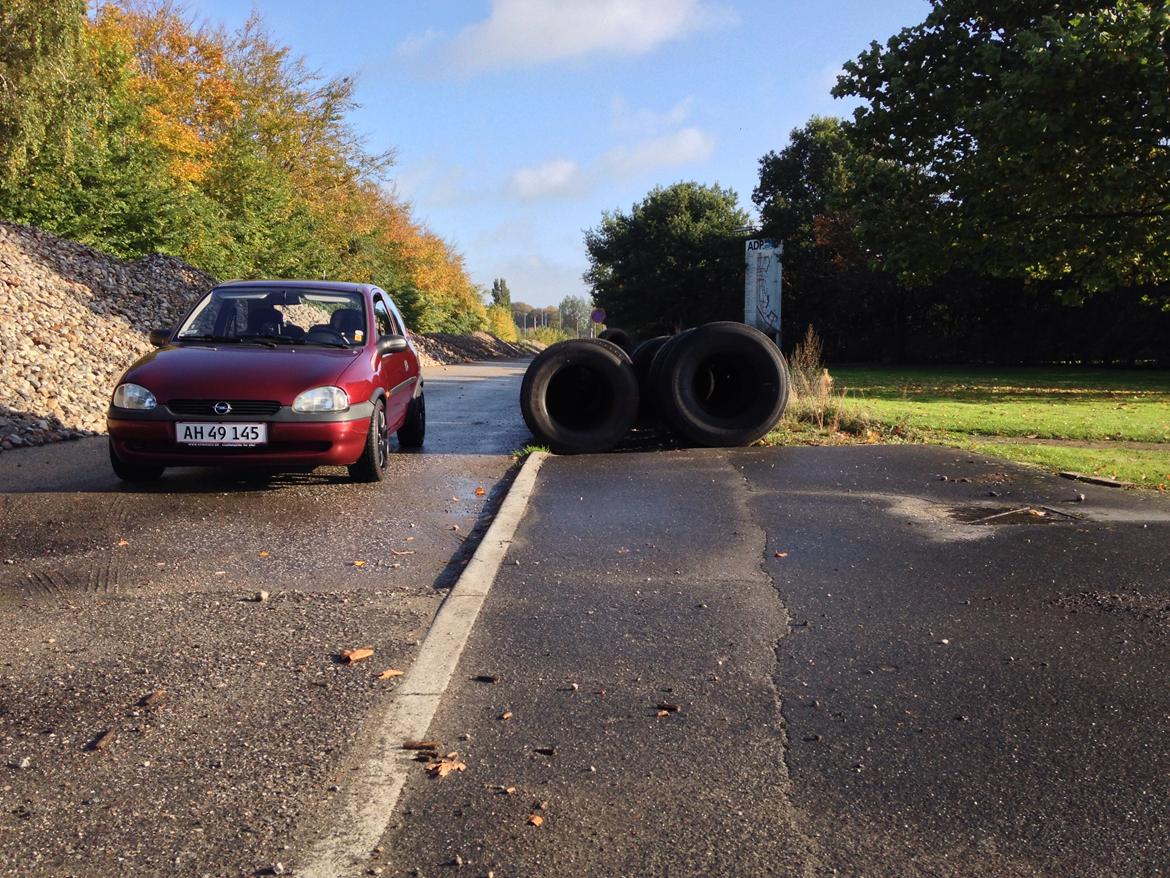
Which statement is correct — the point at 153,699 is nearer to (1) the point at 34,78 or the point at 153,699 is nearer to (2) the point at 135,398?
(2) the point at 135,398

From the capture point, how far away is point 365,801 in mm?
2766

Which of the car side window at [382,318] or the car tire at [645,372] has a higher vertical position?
the car side window at [382,318]

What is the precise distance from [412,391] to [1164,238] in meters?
17.5

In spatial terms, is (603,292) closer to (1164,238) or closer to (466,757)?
(1164,238)

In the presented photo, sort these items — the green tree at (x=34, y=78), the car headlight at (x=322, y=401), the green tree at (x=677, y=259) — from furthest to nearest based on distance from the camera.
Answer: the green tree at (x=677, y=259) < the green tree at (x=34, y=78) < the car headlight at (x=322, y=401)

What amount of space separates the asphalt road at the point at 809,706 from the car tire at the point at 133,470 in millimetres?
3333

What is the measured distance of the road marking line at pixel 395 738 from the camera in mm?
2520

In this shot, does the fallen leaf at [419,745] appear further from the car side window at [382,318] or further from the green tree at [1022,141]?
the green tree at [1022,141]

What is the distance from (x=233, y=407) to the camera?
7.39m

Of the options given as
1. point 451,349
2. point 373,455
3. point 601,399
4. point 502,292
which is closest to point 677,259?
point 451,349

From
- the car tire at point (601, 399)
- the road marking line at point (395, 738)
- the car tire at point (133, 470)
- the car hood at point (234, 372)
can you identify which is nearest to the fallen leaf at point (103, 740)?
the road marking line at point (395, 738)

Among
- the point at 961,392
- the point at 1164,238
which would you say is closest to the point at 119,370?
the point at 961,392

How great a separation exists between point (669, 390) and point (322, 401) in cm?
403

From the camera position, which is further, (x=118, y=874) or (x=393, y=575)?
(x=393, y=575)
